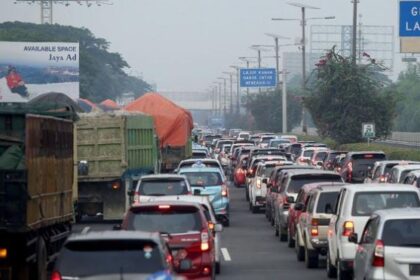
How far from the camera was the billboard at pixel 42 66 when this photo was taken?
69562 millimetres

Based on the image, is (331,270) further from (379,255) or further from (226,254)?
(379,255)

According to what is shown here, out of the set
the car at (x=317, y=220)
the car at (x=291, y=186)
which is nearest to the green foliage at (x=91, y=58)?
the car at (x=291, y=186)

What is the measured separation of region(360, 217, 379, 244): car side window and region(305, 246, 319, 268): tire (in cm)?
657

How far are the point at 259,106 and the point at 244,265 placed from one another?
112056 millimetres

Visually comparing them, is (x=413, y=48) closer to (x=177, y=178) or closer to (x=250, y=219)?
Answer: (x=250, y=219)

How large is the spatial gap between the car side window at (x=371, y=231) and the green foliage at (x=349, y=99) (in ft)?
168

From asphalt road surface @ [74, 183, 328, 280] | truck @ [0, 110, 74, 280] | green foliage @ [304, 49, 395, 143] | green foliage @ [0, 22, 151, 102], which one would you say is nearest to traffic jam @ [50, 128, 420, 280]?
asphalt road surface @ [74, 183, 328, 280]

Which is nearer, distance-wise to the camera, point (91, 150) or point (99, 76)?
point (91, 150)

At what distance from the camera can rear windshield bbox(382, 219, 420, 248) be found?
60.1 ft

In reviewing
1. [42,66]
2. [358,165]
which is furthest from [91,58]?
[358,165]

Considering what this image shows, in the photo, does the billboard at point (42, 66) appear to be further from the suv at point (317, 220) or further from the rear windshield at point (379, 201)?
the rear windshield at point (379, 201)

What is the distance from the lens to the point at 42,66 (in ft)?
231

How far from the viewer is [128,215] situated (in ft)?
66.2

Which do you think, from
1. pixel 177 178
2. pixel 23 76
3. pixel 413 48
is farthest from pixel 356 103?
pixel 177 178
